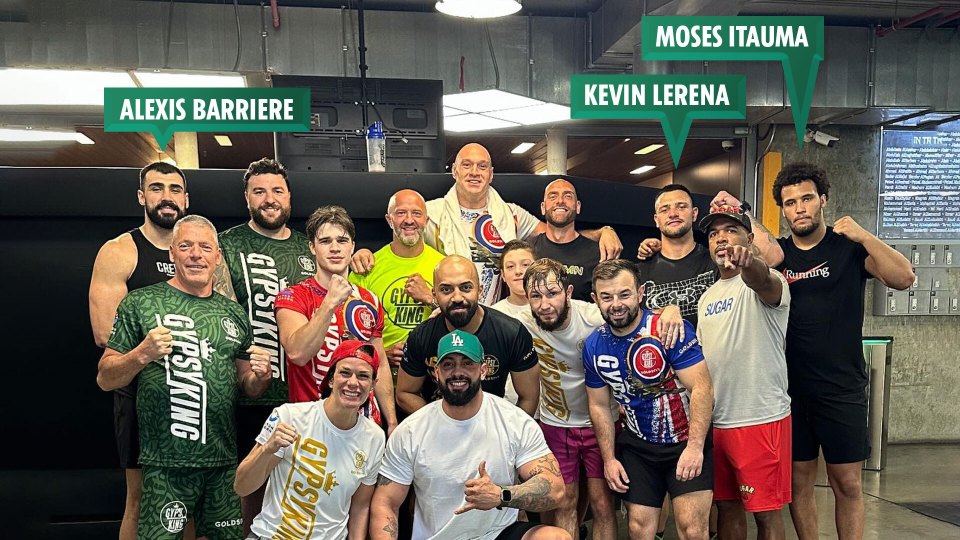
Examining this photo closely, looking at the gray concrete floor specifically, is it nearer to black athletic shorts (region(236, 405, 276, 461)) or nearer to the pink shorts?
the pink shorts

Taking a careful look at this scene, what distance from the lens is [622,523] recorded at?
407 cm

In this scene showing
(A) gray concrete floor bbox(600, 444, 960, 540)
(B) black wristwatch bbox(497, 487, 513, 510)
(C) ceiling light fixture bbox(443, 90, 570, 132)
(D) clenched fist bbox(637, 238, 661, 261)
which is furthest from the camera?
(C) ceiling light fixture bbox(443, 90, 570, 132)

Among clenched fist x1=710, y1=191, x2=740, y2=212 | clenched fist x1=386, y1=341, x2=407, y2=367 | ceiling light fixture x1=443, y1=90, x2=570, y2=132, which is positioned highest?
ceiling light fixture x1=443, y1=90, x2=570, y2=132

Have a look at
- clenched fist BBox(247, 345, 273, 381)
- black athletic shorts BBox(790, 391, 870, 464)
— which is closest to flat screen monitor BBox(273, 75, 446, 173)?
clenched fist BBox(247, 345, 273, 381)

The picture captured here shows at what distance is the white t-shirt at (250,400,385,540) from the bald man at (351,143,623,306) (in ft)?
3.55

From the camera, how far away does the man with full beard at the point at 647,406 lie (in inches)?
98.6

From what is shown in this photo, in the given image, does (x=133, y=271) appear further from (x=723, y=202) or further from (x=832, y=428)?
(x=832, y=428)

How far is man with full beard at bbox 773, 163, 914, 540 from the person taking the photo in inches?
110

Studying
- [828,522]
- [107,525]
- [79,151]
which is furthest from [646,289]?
[79,151]

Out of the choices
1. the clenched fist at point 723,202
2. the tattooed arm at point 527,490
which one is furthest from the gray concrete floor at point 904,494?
the clenched fist at point 723,202

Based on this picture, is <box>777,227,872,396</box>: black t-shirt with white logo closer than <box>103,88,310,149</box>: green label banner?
Yes

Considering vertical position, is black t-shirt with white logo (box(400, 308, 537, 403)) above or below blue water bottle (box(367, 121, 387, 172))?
below

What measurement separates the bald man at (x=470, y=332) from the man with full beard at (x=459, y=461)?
16 cm

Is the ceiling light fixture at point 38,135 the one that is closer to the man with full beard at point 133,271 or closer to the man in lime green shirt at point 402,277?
the man with full beard at point 133,271
